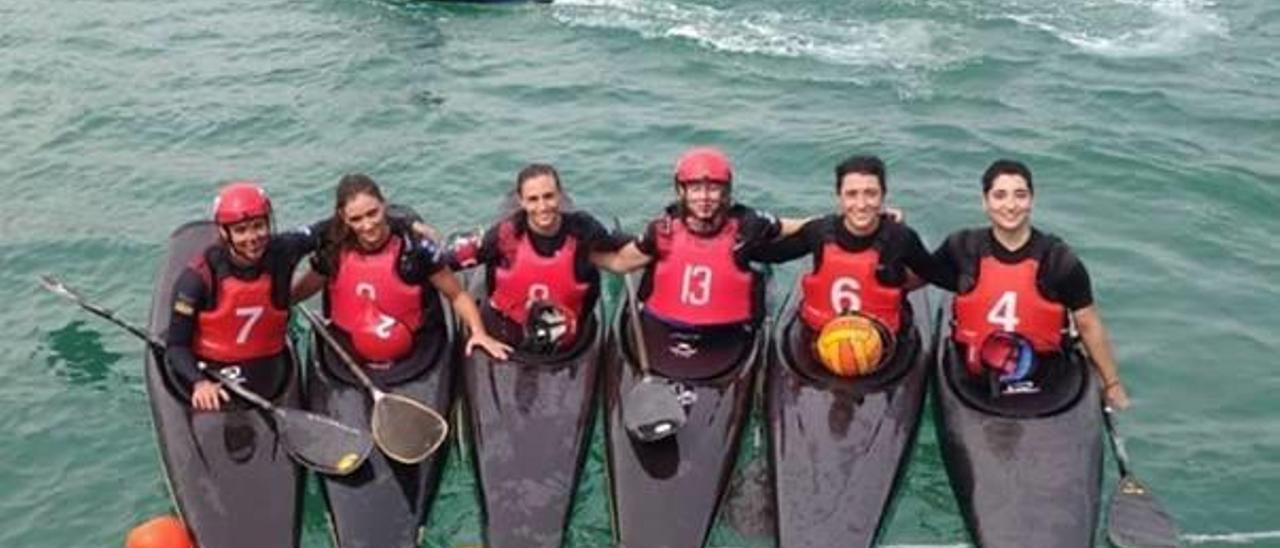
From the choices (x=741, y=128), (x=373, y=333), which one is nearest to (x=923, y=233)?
(x=741, y=128)

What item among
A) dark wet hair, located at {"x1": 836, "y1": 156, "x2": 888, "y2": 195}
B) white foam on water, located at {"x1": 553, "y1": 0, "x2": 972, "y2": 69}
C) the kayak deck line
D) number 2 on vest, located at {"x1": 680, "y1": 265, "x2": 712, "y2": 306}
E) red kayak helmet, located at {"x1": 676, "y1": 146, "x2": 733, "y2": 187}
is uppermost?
white foam on water, located at {"x1": 553, "y1": 0, "x2": 972, "y2": 69}

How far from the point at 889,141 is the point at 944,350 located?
662 cm

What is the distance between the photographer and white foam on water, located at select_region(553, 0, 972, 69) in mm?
17484

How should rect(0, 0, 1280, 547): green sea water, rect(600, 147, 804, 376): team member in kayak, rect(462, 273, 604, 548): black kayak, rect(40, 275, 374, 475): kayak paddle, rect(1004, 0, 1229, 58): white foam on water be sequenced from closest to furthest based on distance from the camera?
rect(462, 273, 604, 548): black kayak → rect(40, 275, 374, 475): kayak paddle → rect(600, 147, 804, 376): team member in kayak → rect(0, 0, 1280, 547): green sea water → rect(1004, 0, 1229, 58): white foam on water

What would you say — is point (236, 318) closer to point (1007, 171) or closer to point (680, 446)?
point (680, 446)

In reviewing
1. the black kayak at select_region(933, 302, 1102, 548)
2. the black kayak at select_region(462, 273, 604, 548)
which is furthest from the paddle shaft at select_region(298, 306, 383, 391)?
the black kayak at select_region(933, 302, 1102, 548)

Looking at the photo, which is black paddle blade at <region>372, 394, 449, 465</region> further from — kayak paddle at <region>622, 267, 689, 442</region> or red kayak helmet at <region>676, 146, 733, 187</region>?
red kayak helmet at <region>676, 146, 733, 187</region>

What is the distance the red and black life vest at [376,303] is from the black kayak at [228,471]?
53 cm

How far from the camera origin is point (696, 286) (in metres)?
8.59

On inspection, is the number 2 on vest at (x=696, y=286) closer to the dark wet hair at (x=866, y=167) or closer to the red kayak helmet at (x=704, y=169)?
the red kayak helmet at (x=704, y=169)

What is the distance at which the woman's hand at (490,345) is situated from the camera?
8.53 metres

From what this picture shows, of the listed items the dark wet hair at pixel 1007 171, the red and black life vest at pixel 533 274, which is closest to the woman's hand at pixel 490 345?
the red and black life vest at pixel 533 274

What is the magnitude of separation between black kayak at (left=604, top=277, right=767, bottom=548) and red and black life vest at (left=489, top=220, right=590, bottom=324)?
50 centimetres

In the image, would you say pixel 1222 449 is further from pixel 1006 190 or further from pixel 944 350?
pixel 1006 190
